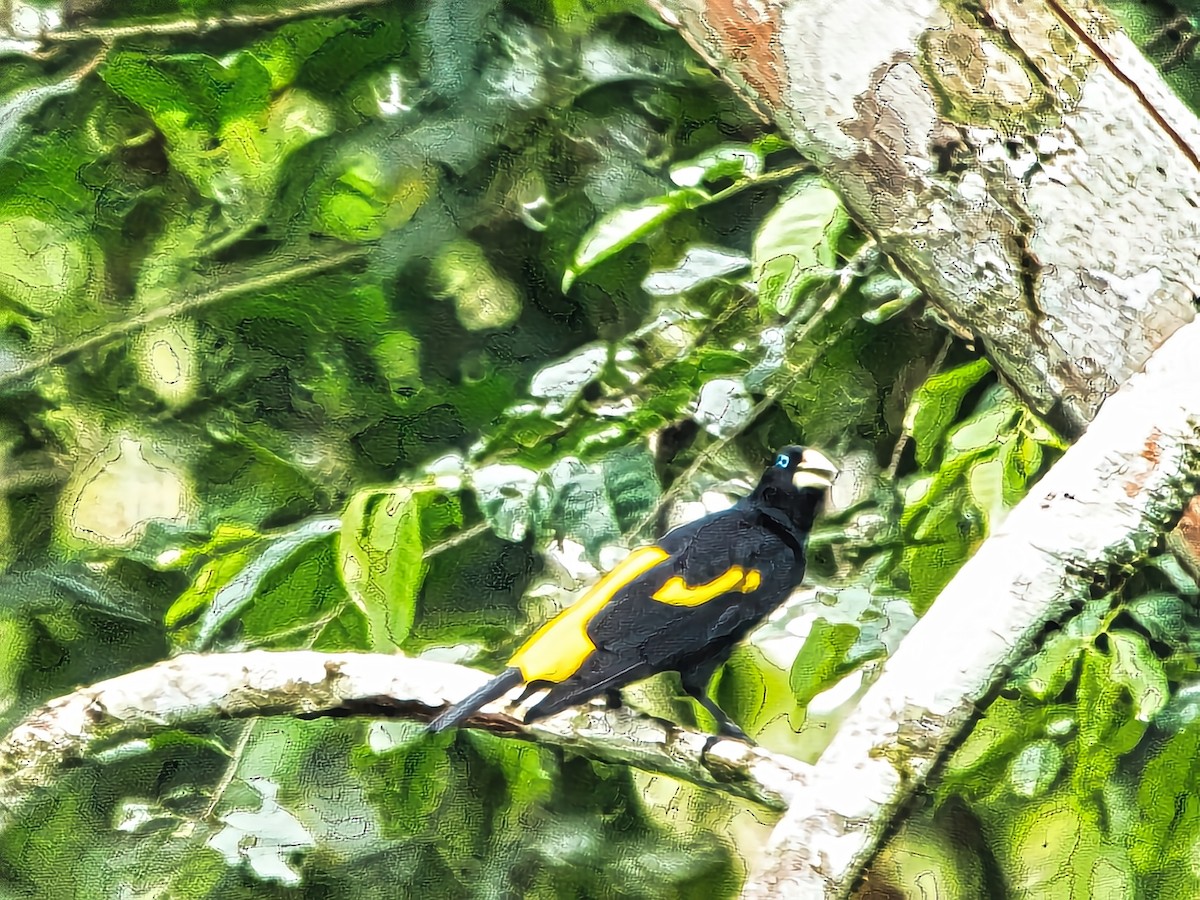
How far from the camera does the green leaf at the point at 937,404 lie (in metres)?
0.81

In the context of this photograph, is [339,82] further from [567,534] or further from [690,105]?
[567,534]

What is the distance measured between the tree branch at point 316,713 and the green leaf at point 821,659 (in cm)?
6

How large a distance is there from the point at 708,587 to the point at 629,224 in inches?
11.4

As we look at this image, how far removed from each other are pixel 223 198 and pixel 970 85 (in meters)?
0.59

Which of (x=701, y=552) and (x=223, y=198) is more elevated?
(x=223, y=198)

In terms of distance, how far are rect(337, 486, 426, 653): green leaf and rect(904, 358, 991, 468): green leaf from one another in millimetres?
395

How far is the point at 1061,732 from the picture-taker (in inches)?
31.9

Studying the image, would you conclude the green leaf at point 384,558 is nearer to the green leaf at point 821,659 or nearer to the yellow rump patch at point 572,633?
the yellow rump patch at point 572,633

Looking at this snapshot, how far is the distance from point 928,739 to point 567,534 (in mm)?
312

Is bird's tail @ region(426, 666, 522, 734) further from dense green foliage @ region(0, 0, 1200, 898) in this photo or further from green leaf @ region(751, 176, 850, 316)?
green leaf @ region(751, 176, 850, 316)

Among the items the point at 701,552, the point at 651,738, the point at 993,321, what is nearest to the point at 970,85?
the point at 993,321

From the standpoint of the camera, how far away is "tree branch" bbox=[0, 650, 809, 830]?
0.81 meters

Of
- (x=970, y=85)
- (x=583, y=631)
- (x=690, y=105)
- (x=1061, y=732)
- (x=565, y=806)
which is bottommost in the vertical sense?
(x=1061, y=732)

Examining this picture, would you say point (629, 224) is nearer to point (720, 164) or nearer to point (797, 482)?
point (720, 164)
